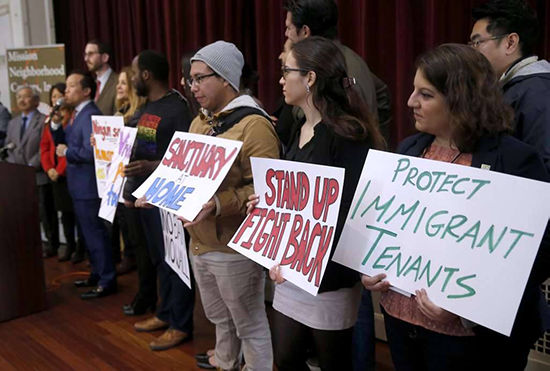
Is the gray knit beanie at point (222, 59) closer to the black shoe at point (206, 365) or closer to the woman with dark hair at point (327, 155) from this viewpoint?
the woman with dark hair at point (327, 155)

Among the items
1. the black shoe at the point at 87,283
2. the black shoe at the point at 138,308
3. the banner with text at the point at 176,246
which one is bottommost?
the black shoe at the point at 87,283

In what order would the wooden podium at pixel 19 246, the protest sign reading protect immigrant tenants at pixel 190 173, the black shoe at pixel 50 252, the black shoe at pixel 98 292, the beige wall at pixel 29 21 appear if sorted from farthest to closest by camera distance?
the beige wall at pixel 29 21 → the black shoe at pixel 50 252 → the black shoe at pixel 98 292 → the wooden podium at pixel 19 246 → the protest sign reading protect immigrant tenants at pixel 190 173

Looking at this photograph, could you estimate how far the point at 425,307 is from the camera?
1.20 meters

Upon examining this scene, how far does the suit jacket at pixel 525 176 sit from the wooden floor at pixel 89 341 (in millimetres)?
1297

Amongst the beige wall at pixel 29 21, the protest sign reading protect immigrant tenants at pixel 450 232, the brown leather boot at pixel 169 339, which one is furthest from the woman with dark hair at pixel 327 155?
the beige wall at pixel 29 21

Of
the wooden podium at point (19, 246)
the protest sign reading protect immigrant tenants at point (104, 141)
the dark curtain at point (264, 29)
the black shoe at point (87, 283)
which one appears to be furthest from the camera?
the black shoe at point (87, 283)

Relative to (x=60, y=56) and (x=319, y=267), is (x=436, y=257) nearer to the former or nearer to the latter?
(x=319, y=267)

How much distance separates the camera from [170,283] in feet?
9.30

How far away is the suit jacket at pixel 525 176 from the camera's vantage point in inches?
46.8

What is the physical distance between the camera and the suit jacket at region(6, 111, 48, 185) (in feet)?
14.7

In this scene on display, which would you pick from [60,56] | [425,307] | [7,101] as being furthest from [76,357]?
[7,101]

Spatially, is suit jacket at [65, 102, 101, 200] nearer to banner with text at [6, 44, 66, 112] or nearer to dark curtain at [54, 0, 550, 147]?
dark curtain at [54, 0, 550, 147]

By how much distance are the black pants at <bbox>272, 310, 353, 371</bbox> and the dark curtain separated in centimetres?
90

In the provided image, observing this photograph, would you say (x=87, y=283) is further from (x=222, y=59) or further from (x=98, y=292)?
(x=222, y=59)
